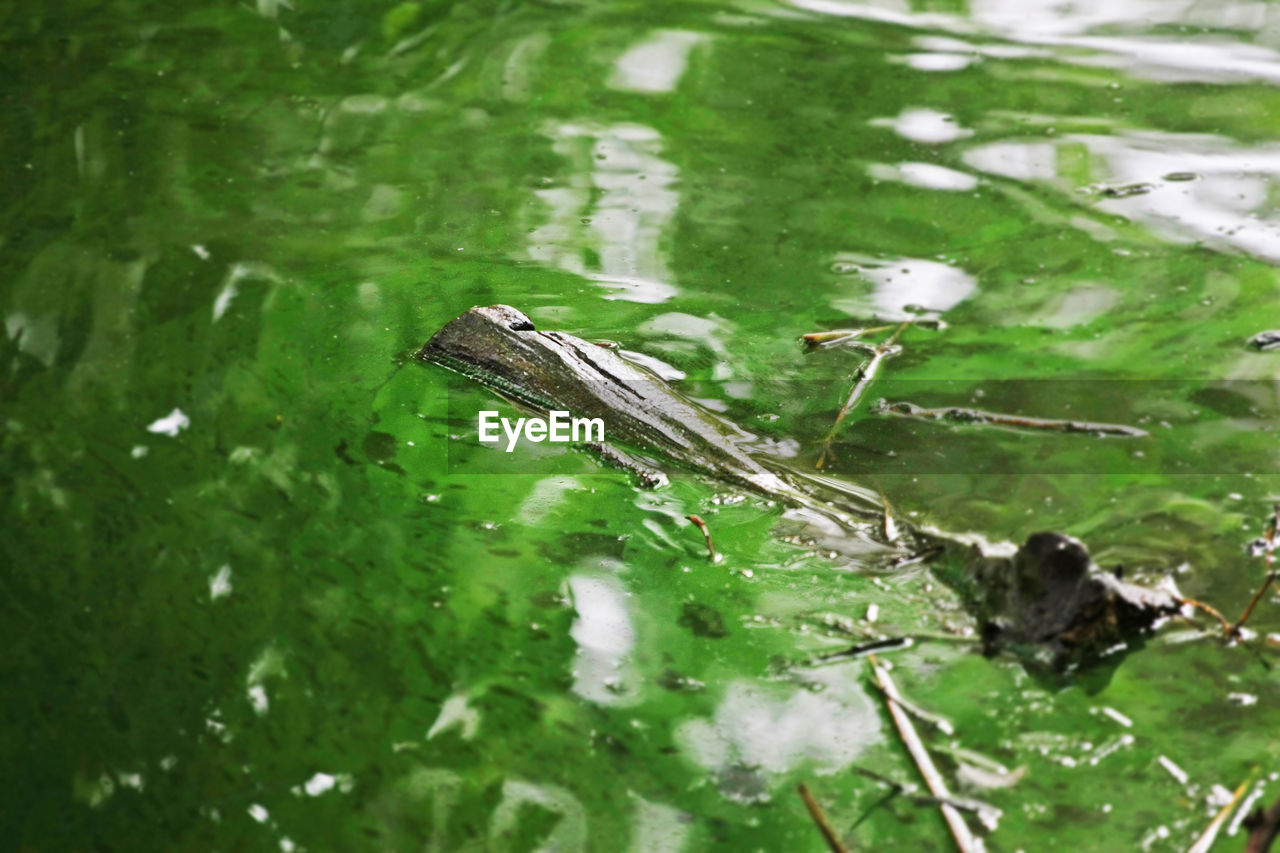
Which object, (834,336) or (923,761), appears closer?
(923,761)

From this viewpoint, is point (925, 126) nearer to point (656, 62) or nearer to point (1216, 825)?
point (656, 62)

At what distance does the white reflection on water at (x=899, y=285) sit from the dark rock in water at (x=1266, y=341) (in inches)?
23.2

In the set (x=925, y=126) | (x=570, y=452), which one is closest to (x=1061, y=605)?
(x=570, y=452)

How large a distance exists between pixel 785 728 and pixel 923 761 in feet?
0.65

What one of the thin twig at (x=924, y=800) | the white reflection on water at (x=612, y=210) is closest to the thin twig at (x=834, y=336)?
the white reflection on water at (x=612, y=210)

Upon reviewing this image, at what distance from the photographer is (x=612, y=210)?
9.80 ft

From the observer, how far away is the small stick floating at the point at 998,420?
7.21 feet

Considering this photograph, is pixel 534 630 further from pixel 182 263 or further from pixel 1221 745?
pixel 182 263

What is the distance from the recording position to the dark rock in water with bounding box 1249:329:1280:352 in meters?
2.40

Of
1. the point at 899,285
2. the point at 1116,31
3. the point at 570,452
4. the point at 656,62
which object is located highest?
the point at 1116,31

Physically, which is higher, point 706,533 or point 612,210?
point 612,210

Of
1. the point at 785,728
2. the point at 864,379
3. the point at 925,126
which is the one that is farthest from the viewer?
the point at 925,126

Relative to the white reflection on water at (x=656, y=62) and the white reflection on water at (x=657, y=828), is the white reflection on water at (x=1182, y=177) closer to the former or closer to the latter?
the white reflection on water at (x=656, y=62)

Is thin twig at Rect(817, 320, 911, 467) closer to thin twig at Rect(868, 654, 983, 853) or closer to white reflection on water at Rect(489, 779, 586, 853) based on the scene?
thin twig at Rect(868, 654, 983, 853)
